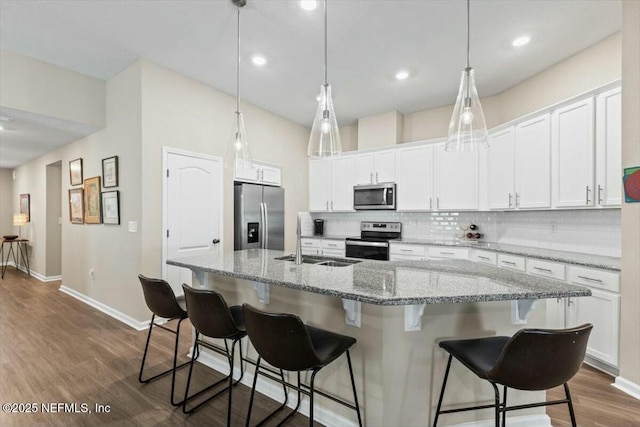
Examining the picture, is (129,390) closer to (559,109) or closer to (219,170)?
(219,170)

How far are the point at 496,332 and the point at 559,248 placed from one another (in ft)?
7.26

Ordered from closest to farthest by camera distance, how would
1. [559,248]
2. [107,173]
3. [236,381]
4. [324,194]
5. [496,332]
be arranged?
[496,332] < [236,381] < [559,248] < [107,173] < [324,194]

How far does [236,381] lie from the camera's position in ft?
7.54

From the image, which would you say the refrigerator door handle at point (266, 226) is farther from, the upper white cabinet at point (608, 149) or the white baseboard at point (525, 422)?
the upper white cabinet at point (608, 149)

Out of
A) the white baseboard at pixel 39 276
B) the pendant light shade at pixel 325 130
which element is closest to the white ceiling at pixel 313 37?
the pendant light shade at pixel 325 130

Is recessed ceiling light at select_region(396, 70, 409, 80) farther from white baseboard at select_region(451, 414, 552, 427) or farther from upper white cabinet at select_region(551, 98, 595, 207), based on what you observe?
white baseboard at select_region(451, 414, 552, 427)

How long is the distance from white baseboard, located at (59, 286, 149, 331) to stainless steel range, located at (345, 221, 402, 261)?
9.51ft

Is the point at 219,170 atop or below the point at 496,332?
atop

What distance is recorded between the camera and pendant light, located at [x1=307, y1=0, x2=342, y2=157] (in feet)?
7.00

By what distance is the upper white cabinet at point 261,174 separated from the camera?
14.4ft

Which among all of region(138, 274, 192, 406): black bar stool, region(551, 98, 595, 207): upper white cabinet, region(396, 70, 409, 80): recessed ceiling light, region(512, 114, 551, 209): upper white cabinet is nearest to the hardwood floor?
region(138, 274, 192, 406): black bar stool

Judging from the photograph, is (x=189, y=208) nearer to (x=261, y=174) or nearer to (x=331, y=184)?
(x=261, y=174)

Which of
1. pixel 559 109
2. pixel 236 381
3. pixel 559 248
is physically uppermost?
pixel 559 109

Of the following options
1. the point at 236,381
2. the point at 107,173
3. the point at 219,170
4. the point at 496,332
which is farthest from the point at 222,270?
the point at 107,173
